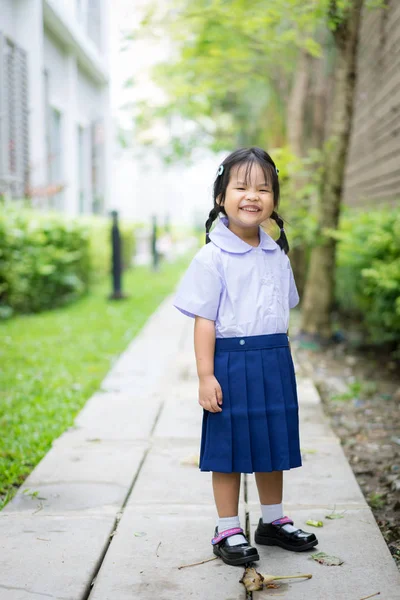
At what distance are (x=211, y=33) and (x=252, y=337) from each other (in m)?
6.11

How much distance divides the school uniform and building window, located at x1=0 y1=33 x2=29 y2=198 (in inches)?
278

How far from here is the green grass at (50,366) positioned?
11.8 ft

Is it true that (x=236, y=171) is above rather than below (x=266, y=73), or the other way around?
below


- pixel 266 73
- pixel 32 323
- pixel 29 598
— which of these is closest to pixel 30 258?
pixel 32 323

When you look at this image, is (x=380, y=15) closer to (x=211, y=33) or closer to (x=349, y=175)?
(x=211, y=33)

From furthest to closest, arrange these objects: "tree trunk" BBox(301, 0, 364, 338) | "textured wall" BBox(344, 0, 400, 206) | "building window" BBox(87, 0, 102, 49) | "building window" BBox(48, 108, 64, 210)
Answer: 1. "building window" BBox(87, 0, 102, 49)
2. "building window" BBox(48, 108, 64, 210)
3. "textured wall" BBox(344, 0, 400, 206)
4. "tree trunk" BBox(301, 0, 364, 338)

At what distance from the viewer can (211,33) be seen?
7.70 m

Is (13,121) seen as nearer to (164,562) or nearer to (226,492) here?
(226,492)

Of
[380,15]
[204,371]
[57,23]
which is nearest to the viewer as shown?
[204,371]

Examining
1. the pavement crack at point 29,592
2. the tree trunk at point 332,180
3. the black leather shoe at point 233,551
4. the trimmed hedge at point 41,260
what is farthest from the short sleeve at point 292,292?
the trimmed hedge at point 41,260

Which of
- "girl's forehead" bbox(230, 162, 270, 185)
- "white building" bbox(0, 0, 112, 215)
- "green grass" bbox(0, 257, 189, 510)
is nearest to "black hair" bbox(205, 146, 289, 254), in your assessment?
"girl's forehead" bbox(230, 162, 270, 185)

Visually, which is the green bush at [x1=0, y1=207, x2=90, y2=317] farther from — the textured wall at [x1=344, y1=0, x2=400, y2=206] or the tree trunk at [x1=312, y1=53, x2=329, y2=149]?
the textured wall at [x1=344, y1=0, x2=400, y2=206]

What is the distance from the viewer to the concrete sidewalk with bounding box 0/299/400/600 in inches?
82.6

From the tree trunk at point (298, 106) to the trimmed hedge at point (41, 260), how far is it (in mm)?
2938
